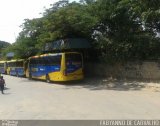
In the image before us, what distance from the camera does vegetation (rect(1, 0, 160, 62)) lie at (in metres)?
23.3

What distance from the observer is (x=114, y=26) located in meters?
26.8

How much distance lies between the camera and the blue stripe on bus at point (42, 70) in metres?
26.9

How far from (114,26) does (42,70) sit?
8146 millimetres

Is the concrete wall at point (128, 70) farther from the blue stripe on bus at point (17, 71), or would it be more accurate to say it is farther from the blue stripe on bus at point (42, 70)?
the blue stripe on bus at point (17, 71)

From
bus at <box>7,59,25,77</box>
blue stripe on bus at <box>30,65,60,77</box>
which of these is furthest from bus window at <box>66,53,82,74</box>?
bus at <box>7,59,25,77</box>

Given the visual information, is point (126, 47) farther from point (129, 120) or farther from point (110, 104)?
point (129, 120)

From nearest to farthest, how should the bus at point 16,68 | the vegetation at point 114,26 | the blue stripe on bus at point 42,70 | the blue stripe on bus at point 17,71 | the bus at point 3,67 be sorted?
the vegetation at point 114,26
the blue stripe on bus at point 42,70
the bus at point 16,68
the blue stripe on bus at point 17,71
the bus at point 3,67

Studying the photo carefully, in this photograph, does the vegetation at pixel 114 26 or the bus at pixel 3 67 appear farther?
the bus at pixel 3 67

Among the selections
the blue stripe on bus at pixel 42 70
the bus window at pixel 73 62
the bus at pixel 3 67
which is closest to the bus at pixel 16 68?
the bus at pixel 3 67

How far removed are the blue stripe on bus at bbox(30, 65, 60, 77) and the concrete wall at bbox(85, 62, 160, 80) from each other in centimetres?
468

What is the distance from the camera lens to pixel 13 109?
558 inches

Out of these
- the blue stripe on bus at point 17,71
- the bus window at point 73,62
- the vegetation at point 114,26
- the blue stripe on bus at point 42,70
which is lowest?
the blue stripe on bus at point 17,71

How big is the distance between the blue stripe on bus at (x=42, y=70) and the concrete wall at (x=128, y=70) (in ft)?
15.4

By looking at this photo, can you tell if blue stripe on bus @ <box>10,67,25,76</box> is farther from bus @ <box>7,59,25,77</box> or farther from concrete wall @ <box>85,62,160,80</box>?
concrete wall @ <box>85,62,160,80</box>
